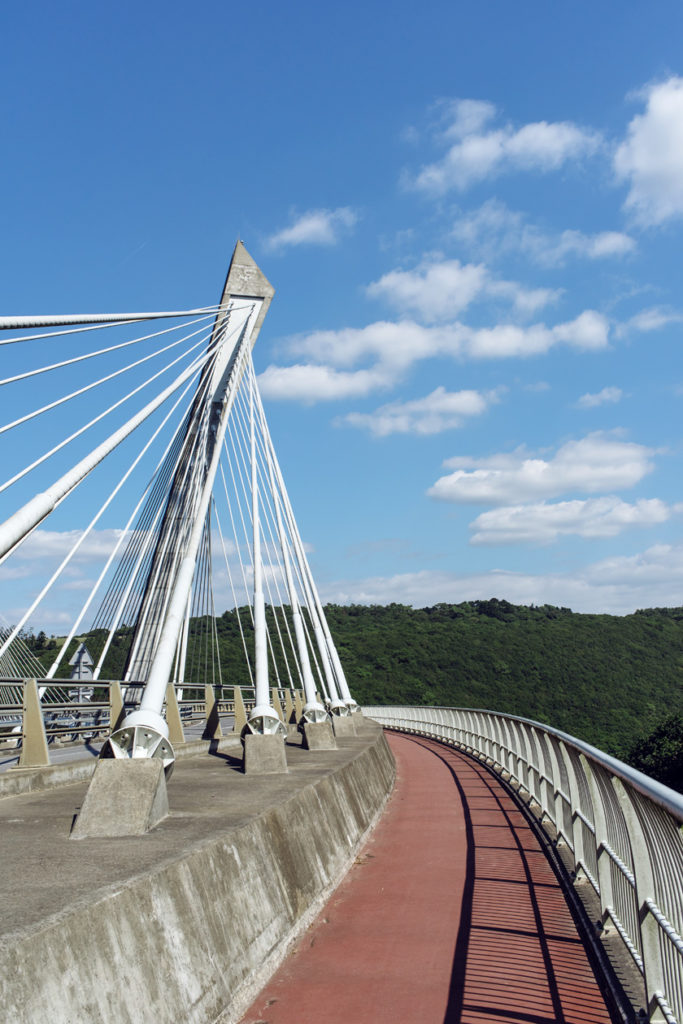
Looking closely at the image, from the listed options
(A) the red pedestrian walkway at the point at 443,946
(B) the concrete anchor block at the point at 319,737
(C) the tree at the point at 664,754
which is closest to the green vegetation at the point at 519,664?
(C) the tree at the point at 664,754

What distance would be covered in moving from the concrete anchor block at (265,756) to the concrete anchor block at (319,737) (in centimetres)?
458

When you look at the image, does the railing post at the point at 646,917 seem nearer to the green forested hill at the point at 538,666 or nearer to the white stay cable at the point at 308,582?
the white stay cable at the point at 308,582

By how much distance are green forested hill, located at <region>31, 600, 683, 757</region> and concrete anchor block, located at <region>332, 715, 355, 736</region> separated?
31635 millimetres

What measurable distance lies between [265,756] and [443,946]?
5548 mm

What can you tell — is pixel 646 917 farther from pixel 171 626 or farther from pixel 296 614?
pixel 296 614

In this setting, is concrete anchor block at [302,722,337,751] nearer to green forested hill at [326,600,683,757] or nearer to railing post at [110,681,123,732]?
railing post at [110,681,123,732]

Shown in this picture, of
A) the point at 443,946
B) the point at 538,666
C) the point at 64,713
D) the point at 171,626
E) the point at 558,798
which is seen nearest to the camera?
the point at 443,946

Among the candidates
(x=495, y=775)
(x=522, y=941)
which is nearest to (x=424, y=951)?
(x=522, y=941)

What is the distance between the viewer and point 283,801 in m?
8.47

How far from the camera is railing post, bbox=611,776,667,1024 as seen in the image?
4.66m

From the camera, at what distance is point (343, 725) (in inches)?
829

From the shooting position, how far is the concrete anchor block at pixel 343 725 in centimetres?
2091

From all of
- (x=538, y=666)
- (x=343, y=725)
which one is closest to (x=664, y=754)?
(x=343, y=725)

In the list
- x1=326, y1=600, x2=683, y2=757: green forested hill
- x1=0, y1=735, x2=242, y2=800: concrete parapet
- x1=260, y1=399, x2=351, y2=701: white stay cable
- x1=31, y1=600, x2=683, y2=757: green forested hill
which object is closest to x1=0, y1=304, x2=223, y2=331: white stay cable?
x1=0, y1=735, x2=242, y2=800: concrete parapet
